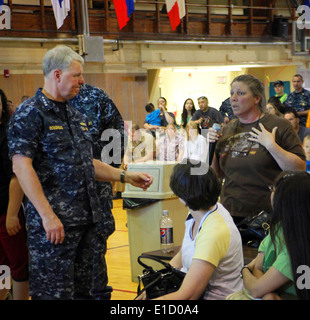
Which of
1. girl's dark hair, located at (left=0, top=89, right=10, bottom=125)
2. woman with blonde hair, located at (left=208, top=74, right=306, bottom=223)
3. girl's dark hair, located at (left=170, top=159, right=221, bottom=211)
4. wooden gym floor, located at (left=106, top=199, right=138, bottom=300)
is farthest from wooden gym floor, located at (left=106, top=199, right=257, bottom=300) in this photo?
girl's dark hair, located at (left=0, top=89, right=10, bottom=125)

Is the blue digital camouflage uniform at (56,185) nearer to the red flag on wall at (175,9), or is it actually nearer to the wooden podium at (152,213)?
the wooden podium at (152,213)

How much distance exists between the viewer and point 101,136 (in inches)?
141

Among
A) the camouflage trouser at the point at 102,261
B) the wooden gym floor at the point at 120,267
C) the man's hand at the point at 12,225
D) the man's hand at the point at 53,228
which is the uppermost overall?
the man's hand at the point at 53,228

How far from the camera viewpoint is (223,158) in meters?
3.28

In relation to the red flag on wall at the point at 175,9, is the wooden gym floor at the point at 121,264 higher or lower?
lower

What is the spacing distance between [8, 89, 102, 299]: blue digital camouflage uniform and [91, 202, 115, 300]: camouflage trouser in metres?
0.80

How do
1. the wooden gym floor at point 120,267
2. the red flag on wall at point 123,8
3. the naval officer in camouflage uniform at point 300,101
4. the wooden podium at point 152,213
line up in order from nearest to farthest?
the wooden gym floor at point 120,267 → the wooden podium at point 152,213 → the naval officer in camouflage uniform at point 300,101 → the red flag on wall at point 123,8

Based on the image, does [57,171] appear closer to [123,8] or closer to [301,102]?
[301,102]

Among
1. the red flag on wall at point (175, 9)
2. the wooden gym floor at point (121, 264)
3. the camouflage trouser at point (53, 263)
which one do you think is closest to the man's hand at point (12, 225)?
the camouflage trouser at point (53, 263)

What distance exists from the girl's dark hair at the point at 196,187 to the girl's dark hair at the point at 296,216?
309 millimetres

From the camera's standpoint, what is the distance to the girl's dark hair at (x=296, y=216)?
2.00 metres

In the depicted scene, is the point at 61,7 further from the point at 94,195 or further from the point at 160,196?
the point at 94,195

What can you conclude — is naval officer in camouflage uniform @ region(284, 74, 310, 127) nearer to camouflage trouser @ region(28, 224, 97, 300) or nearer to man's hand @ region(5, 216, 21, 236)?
man's hand @ region(5, 216, 21, 236)

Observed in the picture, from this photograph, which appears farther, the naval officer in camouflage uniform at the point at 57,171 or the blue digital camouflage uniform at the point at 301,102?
the blue digital camouflage uniform at the point at 301,102
